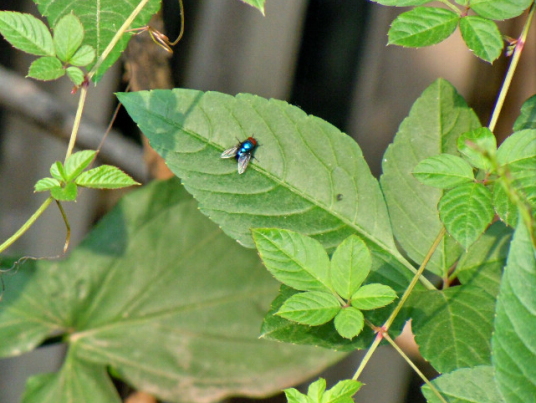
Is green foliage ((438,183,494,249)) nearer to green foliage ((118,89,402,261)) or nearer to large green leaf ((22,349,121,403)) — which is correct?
Result: green foliage ((118,89,402,261))

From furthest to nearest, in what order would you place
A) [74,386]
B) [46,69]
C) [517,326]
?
[74,386] → [46,69] → [517,326]

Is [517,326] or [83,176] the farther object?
[83,176]

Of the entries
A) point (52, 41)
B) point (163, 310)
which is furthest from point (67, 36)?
point (163, 310)

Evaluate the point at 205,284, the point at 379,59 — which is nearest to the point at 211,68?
the point at 379,59

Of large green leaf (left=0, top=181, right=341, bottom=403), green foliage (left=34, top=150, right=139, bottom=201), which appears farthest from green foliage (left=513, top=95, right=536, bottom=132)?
large green leaf (left=0, top=181, right=341, bottom=403)

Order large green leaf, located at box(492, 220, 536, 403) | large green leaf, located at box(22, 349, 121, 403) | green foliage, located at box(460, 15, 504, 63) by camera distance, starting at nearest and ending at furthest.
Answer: large green leaf, located at box(492, 220, 536, 403) < green foliage, located at box(460, 15, 504, 63) < large green leaf, located at box(22, 349, 121, 403)

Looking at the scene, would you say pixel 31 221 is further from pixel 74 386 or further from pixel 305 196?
pixel 74 386
